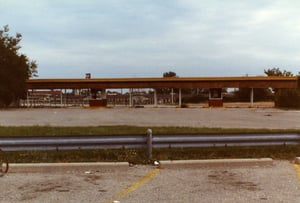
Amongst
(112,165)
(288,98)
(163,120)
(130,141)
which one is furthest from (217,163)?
(288,98)

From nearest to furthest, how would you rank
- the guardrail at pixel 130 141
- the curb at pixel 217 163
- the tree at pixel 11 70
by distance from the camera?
the curb at pixel 217 163
the guardrail at pixel 130 141
the tree at pixel 11 70

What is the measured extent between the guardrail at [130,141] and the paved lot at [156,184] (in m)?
0.80

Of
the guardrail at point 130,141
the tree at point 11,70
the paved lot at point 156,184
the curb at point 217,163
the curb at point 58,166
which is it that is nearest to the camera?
the paved lot at point 156,184

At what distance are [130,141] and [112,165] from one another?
0.96 m

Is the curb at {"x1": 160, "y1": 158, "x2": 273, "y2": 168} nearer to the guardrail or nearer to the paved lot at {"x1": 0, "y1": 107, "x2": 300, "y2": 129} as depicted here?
the guardrail

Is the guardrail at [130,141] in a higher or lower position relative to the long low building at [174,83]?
lower

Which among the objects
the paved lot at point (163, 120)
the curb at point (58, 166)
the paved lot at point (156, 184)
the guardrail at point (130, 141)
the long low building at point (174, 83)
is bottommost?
the paved lot at point (163, 120)

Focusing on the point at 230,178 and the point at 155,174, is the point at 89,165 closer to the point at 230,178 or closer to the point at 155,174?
the point at 155,174

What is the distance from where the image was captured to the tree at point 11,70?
53.9 metres

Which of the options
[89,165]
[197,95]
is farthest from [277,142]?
[197,95]

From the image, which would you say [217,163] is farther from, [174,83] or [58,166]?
[174,83]

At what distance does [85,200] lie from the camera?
20.9ft

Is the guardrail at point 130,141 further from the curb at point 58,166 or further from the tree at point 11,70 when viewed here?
the tree at point 11,70

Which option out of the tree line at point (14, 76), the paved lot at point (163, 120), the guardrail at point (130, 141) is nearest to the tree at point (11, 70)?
the tree line at point (14, 76)
